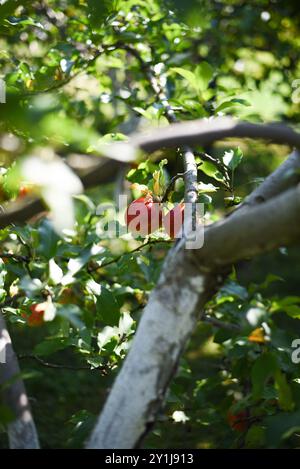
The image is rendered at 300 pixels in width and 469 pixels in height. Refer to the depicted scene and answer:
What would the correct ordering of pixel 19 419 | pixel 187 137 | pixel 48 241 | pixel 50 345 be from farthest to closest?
pixel 50 345 < pixel 48 241 < pixel 19 419 < pixel 187 137

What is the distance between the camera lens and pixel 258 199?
950mm

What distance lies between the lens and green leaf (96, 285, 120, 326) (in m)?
1.26

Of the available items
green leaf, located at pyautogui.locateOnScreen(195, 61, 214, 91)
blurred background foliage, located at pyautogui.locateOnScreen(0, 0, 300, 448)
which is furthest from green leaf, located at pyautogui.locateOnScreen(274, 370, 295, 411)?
green leaf, located at pyautogui.locateOnScreen(195, 61, 214, 91)

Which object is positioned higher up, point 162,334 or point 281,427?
point 162,334

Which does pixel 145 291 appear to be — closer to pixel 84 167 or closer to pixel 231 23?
pixel 84 167

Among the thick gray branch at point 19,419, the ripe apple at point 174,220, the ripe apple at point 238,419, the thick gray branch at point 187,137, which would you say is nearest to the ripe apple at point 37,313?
the thick gray branch at point 19,419

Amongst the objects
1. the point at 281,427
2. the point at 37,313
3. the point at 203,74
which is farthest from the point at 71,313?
the point at 203,74

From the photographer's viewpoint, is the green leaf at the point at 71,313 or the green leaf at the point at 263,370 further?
the green leaf at the point at 263,370

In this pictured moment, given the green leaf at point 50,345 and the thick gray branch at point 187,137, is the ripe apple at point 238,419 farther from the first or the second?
the thick gray branch at point 187,137

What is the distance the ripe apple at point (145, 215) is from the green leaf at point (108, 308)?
20 cm

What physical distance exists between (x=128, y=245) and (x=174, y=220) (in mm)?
623

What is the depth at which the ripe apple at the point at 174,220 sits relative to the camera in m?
1.29

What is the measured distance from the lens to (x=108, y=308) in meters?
1.26

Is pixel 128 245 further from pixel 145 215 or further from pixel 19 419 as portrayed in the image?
pixel 19 419
